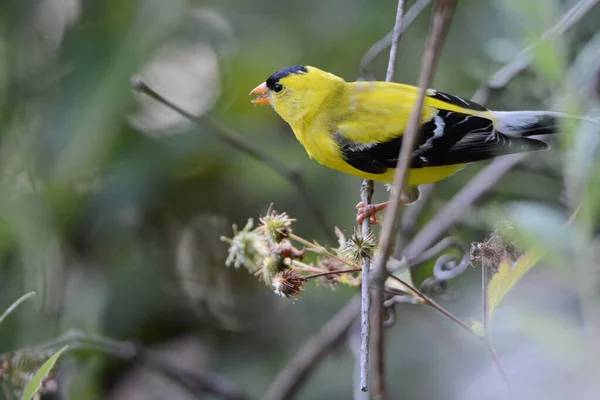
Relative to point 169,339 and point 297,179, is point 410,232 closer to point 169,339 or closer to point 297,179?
point 297,179

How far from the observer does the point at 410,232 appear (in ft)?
7.50

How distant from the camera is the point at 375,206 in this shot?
203 cm

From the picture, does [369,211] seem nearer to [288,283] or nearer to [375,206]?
[375,206]

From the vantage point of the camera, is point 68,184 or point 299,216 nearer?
point 68,184

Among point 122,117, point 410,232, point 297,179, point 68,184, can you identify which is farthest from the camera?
point 122,117

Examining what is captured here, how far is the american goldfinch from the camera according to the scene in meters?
1.83

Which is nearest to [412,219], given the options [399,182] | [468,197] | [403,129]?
[468,197]

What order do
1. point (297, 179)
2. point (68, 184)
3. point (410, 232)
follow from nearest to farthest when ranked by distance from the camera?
point (297, 179), point (410, 232), point (68, 184)

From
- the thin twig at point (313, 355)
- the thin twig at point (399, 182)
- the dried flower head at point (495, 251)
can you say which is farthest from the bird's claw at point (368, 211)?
the thin twig at point (399, 182)

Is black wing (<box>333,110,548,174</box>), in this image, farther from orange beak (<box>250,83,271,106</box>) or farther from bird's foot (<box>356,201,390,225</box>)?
orange beak (<box>250,83,271,106</box>)

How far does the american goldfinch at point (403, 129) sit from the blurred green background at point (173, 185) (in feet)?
0.92

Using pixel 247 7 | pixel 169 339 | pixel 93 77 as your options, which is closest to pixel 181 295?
pixel 169 339

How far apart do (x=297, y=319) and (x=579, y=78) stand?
1.52 m

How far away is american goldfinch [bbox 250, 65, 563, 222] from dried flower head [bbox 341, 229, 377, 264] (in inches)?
19.1
